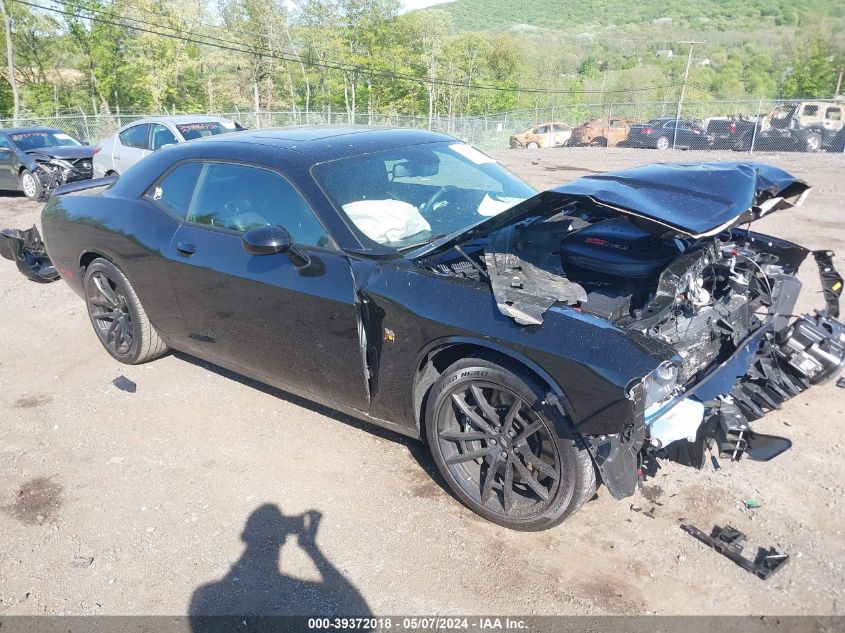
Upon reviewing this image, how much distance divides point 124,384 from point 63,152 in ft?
35.0

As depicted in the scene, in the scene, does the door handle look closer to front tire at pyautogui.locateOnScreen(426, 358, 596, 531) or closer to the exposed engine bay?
the exposed engine bay

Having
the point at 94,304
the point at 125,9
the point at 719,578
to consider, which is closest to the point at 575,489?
the point at 719,578

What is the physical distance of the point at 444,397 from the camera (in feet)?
9.41

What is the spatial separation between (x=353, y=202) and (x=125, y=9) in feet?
157

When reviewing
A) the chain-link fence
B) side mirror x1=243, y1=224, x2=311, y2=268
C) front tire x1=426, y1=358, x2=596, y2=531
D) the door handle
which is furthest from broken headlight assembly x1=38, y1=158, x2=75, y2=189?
front tire x1=426, y1=358, x2=596, y2=531

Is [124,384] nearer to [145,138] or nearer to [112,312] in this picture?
[112,312]

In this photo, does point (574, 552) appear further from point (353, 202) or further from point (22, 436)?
point (22, 436)

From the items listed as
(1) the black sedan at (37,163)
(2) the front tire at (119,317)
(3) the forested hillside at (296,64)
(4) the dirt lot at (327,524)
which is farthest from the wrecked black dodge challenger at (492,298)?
(3) the forested hillside at (296,64)

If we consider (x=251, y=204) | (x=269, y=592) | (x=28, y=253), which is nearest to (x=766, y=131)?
(x=28, y=253)

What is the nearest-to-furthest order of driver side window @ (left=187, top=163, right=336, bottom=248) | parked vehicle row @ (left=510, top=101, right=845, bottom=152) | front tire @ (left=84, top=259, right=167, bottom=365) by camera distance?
driver side window @ (left=187, top=163, right=336, bottom=248), front tire @ (left=84, top=259, right=167, bottom=365), parked vehicle row @ (left=510, top=101, right=845, bottom=152)

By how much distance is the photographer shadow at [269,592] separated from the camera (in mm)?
2480

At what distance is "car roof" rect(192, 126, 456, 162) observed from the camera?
3.60 meters

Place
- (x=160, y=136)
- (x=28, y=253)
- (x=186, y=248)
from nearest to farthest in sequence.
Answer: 1. (x=186, y=248)
2. (x=28, y=253)
3. (x=160, y=136)

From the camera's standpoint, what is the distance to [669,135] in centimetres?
2570
